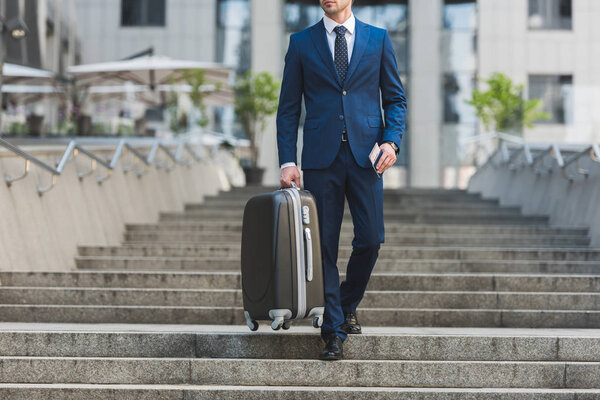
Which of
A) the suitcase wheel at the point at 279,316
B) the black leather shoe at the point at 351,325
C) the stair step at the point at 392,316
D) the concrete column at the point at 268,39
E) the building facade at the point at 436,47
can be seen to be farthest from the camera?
the concrete column at the point at 268,39

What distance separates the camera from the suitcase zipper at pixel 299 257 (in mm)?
4809

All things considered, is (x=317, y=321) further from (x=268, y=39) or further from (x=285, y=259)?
(x=268, y=39)

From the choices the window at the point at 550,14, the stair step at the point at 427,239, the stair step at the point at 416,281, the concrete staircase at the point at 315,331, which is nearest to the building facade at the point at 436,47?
the window at the point at 550,14

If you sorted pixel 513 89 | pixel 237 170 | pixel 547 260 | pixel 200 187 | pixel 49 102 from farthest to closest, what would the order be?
pixel 49 102, pixel 513 89, pixel 237 170, pixel 200 187, pixel 547 260

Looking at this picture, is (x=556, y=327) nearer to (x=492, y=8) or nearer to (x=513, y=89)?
(x=513, y=89)

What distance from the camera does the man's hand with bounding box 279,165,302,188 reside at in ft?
16.5

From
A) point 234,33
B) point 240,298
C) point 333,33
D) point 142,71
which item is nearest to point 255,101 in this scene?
point 142,71

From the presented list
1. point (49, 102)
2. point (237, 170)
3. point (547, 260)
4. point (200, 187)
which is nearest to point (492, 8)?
point (237, 170)

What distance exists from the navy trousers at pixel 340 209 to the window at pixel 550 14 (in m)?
25.6

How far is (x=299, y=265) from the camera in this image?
482 cm

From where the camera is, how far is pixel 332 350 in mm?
5086

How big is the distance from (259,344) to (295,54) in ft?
5.45

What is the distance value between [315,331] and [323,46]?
1697mm

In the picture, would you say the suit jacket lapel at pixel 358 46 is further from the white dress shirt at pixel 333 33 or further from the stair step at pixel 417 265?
the stair step at pixel 417 265
